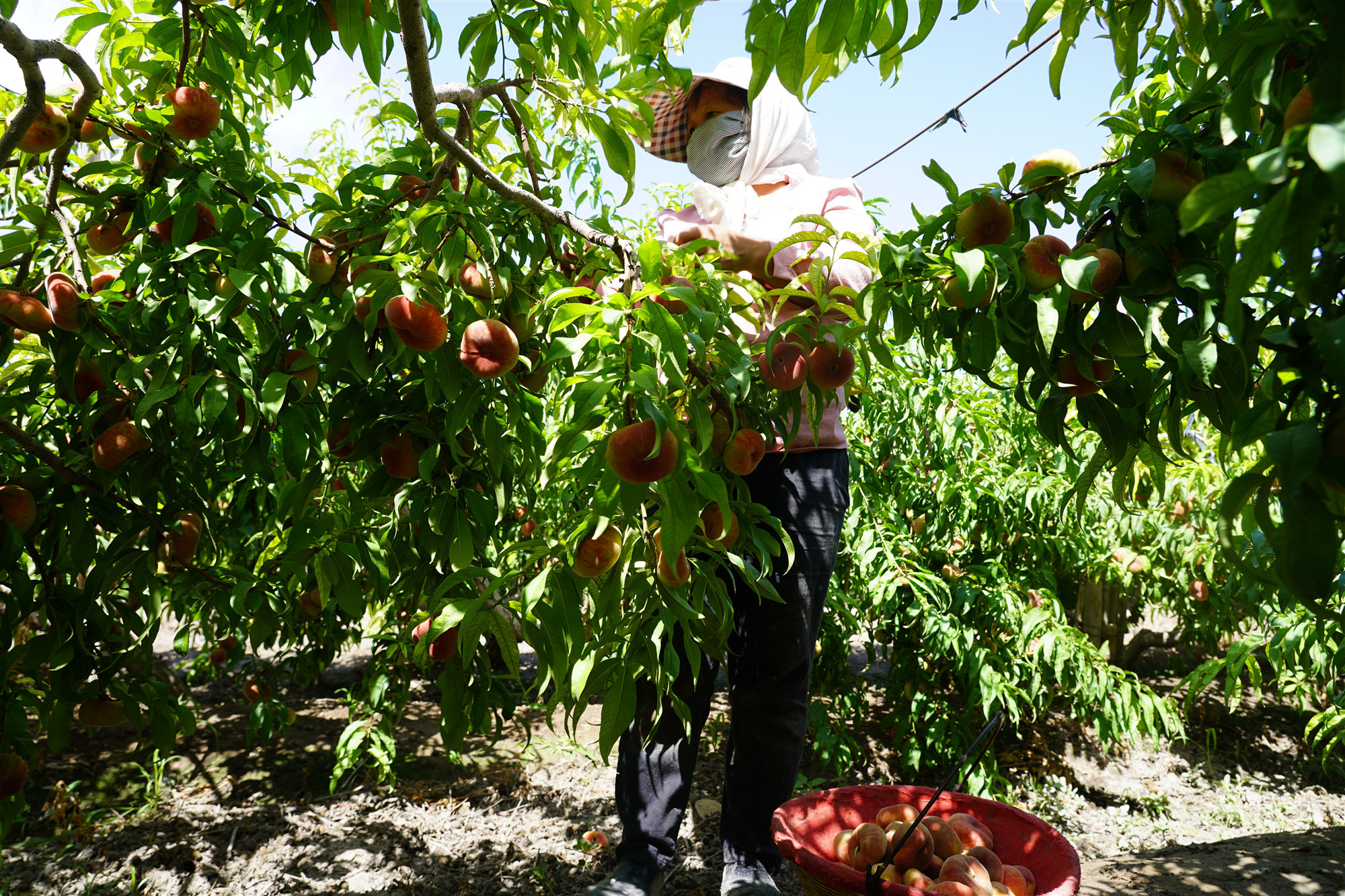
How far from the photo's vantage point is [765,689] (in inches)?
69.8

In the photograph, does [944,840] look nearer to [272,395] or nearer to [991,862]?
[991,862]

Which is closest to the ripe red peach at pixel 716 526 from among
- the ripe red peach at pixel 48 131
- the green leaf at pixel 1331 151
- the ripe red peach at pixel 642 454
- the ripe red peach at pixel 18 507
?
the ripe red peach at pixel 642 454

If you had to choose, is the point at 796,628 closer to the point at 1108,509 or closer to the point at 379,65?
the point at 379,65

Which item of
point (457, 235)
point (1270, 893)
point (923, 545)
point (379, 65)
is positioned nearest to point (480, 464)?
point (457, 235)

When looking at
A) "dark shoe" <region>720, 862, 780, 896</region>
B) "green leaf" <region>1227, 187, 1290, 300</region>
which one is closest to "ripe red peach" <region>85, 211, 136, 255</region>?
"green leaf" <region>1227, 187, 1290, 300</region>

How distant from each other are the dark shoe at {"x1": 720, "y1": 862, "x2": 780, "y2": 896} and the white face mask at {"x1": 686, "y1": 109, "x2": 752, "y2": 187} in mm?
1549

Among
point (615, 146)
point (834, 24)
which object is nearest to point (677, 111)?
point (615, 146)

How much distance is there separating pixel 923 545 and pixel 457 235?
2.44 meters

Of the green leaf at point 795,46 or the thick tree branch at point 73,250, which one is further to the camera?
the thick tree branch at point 73,250

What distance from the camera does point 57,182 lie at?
1463 mm

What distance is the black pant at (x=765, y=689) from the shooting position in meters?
1.76

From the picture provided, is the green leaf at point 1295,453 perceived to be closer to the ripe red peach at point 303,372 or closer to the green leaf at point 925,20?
the green leaf at point 925,20

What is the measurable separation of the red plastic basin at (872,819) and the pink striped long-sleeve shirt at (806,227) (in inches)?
28.3

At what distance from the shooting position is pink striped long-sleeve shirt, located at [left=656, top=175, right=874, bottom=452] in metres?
1.48
